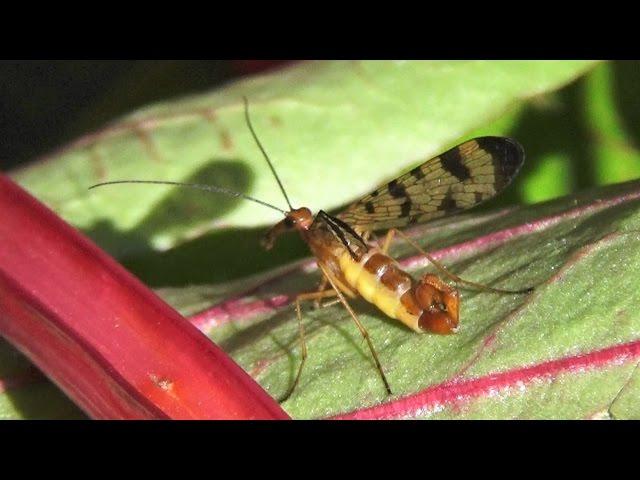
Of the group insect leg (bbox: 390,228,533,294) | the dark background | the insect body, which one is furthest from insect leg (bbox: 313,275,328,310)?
the dark background

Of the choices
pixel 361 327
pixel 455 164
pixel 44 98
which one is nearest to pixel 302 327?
pixel 361 327

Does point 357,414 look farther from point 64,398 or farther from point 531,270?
point 64,398

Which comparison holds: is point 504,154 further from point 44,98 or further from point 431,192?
point 44,98

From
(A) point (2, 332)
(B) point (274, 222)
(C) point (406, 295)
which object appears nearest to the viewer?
(A) point (2, 332)

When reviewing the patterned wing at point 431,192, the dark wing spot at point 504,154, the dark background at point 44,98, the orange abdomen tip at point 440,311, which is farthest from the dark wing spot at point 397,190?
the dark background at point 44,98

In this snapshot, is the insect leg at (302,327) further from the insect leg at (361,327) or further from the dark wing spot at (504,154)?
the dark wing spot at (504,154)

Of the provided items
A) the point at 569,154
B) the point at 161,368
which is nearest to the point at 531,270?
the point at 161,368

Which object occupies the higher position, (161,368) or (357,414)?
(161,368)
